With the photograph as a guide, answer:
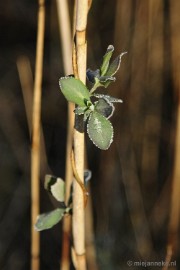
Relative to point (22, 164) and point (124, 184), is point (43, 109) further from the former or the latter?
point (124, 184)

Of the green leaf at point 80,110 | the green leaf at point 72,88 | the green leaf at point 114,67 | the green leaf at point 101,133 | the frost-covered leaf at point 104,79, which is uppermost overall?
the green leaf at point 114,67

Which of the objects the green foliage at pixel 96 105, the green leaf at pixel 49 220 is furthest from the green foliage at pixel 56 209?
the green foliage at pixel 96 105

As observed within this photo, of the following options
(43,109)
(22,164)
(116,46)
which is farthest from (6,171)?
(116,46)

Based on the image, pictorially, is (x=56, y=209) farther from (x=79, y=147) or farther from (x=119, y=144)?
(x=119, y=144)

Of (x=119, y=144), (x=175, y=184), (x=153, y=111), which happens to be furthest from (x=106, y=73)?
(x=153, y=111)

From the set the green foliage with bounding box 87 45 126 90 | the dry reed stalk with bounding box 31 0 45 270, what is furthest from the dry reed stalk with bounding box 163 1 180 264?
the green foliage with bounding box 87 45 126 90

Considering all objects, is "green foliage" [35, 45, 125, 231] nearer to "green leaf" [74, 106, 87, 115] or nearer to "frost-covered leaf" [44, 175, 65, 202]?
"green leaf" [74, 106, 87, 115]

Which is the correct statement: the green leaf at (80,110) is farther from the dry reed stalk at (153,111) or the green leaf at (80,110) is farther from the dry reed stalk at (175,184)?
the dry reed stalk at (153,111)
